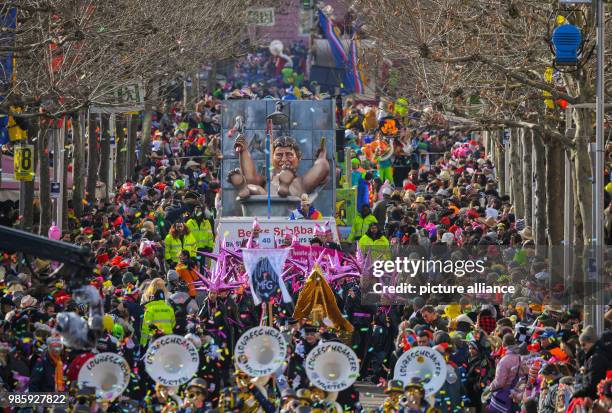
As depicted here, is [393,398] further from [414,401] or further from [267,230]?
[267,230]

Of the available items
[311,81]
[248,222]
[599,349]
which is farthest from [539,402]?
[311,81]

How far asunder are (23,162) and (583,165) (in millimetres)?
10574

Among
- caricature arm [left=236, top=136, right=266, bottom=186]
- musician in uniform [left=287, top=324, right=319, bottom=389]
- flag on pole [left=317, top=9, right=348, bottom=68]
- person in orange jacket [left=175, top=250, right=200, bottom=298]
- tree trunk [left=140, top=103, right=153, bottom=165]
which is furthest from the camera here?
flag on pole [left=317, top=9, right=348, bottom=68]

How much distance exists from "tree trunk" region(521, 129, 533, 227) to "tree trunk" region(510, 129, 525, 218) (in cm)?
95

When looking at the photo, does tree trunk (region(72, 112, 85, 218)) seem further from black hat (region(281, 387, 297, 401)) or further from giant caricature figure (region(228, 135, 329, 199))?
black hat (region(281, 387, 297, 401))

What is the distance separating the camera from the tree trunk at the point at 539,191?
3303 cm

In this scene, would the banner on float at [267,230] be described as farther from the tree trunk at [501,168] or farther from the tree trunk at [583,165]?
the tree trunk at [501,168]

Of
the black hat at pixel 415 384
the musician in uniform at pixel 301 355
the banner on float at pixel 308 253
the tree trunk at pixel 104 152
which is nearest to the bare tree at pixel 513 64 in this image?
the banner on float at pixel 308 253

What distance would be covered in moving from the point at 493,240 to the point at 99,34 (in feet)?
23.4

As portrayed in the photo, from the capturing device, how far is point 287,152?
32188 millimetres

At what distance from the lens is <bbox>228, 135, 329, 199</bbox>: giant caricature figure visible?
32.0 m

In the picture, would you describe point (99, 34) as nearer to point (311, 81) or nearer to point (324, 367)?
point (324, 367)

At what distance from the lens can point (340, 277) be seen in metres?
24.1

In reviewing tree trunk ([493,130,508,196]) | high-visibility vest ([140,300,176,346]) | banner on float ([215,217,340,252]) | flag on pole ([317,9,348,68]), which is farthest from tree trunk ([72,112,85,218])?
flag on pole ([317,9,348,68])
